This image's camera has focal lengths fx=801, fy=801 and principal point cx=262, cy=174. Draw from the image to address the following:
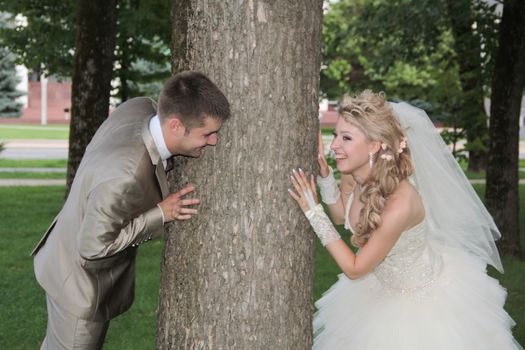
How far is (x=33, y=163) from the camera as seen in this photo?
76.0ft

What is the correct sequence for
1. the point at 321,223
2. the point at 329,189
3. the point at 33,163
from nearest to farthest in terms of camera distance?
the point at 321,223 < the point at 329,189 < the point at 33,163

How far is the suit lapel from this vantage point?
11.6 feet

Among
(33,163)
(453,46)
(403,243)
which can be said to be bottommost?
(33,163)

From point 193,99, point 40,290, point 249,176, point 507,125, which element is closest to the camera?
point 193,99

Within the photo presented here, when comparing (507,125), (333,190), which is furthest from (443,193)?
(507,125)

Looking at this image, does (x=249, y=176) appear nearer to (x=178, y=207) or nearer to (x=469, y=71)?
(x=178, y=207)

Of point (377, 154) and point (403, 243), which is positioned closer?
point (377, 154)

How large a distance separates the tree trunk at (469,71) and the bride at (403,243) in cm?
824

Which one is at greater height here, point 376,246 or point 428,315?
point 376,246

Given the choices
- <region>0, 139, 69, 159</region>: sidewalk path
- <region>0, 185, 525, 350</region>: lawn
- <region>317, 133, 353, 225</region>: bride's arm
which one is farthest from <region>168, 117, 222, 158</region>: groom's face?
<region>0, 139, 69, 159</region>: sidewalk path

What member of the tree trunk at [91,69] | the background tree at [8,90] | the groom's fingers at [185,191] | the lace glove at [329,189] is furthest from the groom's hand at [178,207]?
the background tree at [8,90]

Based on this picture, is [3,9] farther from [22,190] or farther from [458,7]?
[458,7]

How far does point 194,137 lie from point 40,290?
5391 millimetres

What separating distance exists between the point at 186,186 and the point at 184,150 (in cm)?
21
